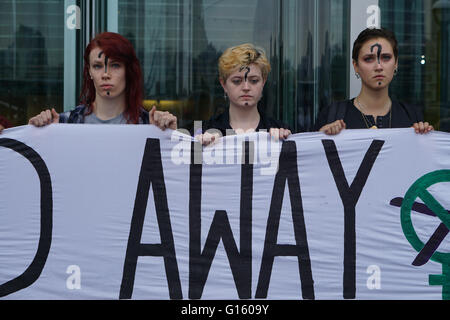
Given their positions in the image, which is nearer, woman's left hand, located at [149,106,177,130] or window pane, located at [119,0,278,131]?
woman's left hand, located at [149,106,177,130]

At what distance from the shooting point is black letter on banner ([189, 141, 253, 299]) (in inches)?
131

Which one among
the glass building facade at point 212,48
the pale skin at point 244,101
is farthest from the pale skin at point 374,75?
the glass building facade at point 212,48

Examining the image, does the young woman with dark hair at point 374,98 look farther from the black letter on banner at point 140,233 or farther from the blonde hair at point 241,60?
the black letter on banner at point 140,233

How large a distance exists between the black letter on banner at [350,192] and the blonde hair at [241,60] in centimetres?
52

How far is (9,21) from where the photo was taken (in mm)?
4641

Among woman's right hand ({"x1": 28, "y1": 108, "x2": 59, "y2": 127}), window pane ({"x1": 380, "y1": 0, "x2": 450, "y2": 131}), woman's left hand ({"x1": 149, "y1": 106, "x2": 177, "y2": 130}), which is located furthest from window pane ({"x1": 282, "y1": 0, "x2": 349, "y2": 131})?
woman's right hand ({"x1": 28, "y1": 108, "x2": 59, "y2": 127})

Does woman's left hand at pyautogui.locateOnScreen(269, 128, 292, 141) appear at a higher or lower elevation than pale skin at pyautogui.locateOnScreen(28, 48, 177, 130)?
lower

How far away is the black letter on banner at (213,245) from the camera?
3320 mm

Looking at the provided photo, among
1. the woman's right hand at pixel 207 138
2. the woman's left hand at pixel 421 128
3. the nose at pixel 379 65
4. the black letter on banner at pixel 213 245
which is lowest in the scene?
the black letter on banner at pixel 213 245

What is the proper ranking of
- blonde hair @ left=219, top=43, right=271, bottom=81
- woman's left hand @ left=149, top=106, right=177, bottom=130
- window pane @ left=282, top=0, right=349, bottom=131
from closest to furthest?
woman's left hand @ left=149, top=106, right=177, bottom=130 → blonde hair @ left=219, top=43, right=271, bottom=81 → window pane @ left=282, top=0, right=349, bottom=131

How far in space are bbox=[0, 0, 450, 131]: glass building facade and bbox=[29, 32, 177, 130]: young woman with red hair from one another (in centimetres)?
124

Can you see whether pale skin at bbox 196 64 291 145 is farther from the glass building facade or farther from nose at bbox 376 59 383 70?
the glass building facade

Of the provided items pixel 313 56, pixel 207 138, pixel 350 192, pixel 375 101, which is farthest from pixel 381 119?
pixel 313 56
